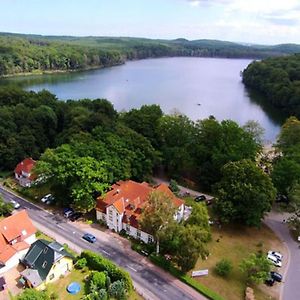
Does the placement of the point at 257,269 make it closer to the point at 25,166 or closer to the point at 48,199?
the point at 48,199

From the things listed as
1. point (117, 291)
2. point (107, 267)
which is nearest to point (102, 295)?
point (117, 291)

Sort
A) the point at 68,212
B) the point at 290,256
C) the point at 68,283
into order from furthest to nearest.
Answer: the point at 68,212, the point at 290,256, the point at 68,283

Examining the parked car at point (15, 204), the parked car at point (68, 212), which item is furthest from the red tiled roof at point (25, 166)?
the parked car at point (68, 212)

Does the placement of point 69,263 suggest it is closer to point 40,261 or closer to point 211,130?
point 40,261

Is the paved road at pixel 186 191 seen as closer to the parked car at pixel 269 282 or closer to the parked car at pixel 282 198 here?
the parked car at pixel 282 198

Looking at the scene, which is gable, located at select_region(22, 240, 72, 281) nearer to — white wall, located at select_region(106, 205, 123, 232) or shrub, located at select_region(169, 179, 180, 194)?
white wall, located at select_region(106, 205, 123, 232)

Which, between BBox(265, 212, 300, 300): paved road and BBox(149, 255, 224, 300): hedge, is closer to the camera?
BBox(149, 255, 224, 300): hedge

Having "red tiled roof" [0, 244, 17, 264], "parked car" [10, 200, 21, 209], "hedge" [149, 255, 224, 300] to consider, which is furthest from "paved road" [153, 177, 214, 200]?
"red tiled roof" [0, 244, 17, 264]

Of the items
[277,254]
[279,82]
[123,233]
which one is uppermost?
[279,82]
